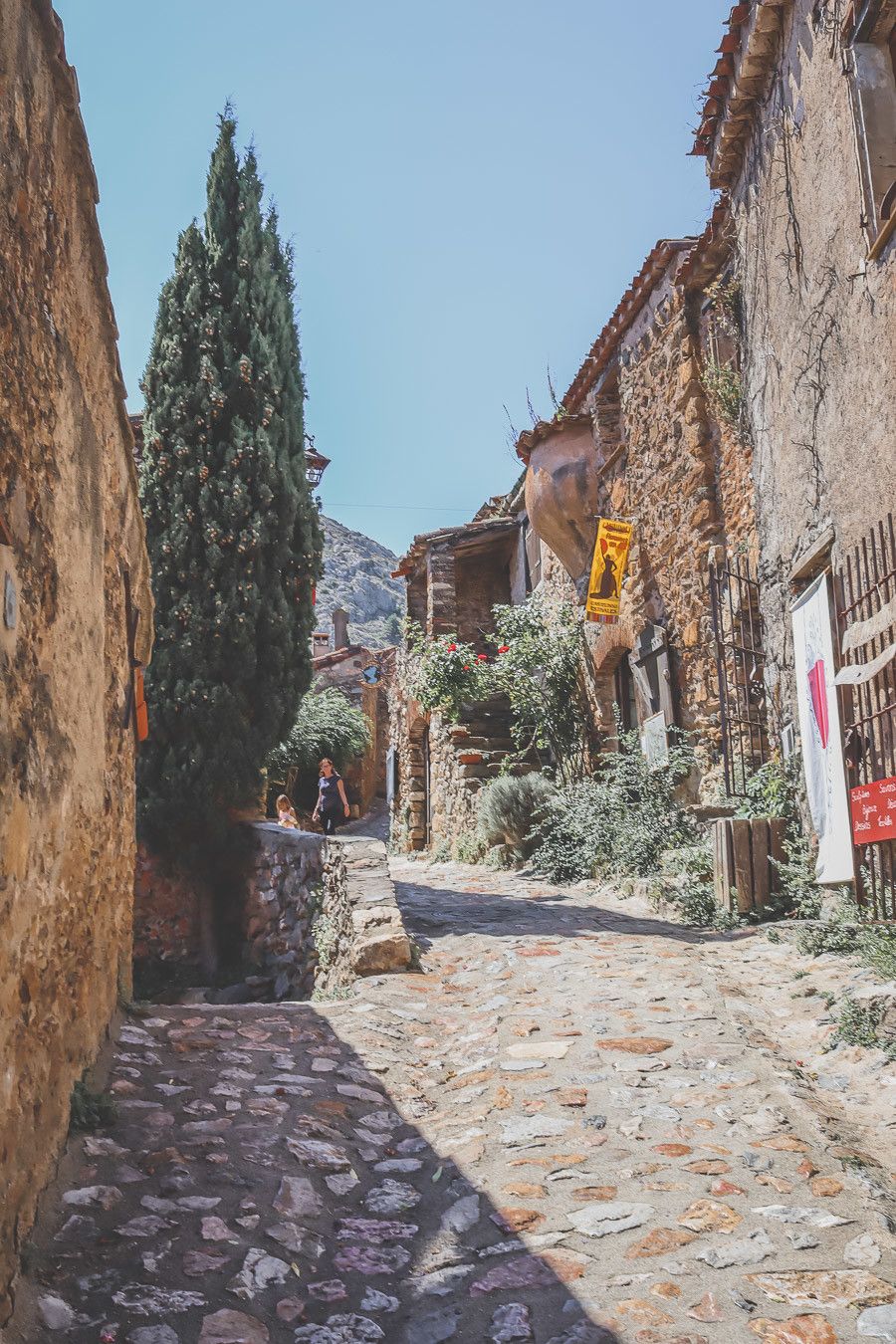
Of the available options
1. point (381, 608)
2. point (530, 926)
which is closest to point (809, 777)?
point (530, 926)

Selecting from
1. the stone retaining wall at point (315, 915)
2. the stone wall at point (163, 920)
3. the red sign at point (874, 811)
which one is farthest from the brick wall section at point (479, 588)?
the red sign at point (874, 811)

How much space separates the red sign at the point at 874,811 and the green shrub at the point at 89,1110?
10.8 feet

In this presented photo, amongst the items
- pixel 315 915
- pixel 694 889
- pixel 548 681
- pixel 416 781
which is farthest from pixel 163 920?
pixel 416 781

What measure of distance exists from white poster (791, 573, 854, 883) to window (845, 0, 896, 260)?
74.2 inches

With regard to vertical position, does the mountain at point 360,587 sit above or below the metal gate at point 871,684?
above

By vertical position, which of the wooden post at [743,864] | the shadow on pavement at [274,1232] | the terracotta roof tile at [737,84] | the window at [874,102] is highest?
the terracotta roof tile at [737,84]

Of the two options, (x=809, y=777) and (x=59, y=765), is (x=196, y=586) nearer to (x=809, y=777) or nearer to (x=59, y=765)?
(x=809, y=777)

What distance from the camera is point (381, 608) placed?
67.1 metres

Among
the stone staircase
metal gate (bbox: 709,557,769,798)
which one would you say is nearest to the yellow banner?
metal gate (bbox: 709,557,769,798)

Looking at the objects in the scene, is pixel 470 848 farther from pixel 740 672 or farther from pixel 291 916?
pixel 740 672

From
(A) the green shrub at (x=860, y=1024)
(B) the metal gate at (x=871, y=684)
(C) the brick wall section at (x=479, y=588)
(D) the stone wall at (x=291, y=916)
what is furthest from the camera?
(C) the brick wall section at (x=479, y=588)

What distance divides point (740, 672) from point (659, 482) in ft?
8.04

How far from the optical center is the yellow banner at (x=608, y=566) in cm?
1021

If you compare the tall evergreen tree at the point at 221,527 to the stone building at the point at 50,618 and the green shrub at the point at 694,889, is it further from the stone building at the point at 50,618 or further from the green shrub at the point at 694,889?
the stone building at the point at 50,618
